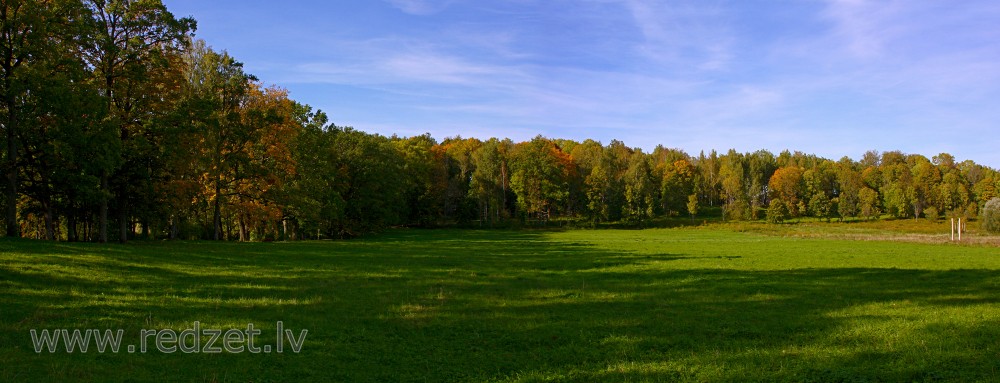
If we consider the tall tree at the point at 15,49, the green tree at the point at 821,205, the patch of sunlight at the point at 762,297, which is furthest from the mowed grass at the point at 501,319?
the green tree at the point at 821,205

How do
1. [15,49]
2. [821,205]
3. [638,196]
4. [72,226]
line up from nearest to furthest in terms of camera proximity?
[15,49], [72,226], [638,196], [821,205]

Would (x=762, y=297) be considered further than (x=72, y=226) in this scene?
No

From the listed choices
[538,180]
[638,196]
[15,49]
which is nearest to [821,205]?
[638,196]

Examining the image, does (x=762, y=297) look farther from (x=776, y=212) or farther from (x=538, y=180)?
(x=776, y=212)

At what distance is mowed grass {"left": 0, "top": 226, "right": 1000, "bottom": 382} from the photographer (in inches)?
352

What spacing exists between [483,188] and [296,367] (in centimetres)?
9416

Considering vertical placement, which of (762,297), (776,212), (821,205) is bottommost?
(762,297)

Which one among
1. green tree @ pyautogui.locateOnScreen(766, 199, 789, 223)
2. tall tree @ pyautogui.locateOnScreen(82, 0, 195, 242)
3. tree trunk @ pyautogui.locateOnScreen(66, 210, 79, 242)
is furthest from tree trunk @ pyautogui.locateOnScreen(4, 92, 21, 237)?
green tree @ pyautogui.locateOnScreen(766, 199, 789, 223)

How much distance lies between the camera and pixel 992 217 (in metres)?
80.2

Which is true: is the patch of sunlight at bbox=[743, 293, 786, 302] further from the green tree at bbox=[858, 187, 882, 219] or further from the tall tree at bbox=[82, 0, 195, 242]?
A: the green tree at bbox=[858, 187, 882, 219]

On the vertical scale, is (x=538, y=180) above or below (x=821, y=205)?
above

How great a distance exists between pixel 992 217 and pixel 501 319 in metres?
99.0

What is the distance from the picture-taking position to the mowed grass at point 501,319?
8953 millimetres

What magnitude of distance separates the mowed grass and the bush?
75.3 metres
